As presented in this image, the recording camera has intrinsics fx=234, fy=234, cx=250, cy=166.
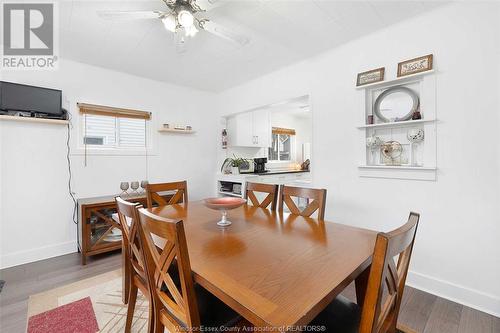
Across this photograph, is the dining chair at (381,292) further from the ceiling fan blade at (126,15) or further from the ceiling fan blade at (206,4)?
the ceiling fan blade at (126,15)

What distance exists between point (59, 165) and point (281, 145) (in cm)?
438

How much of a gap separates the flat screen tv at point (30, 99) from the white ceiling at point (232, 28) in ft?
1.75

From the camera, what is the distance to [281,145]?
232 inches

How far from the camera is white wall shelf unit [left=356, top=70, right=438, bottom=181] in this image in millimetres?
1995

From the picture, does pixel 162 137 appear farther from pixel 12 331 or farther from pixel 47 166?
pixel 12 331

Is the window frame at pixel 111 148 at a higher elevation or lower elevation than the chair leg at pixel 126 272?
higher

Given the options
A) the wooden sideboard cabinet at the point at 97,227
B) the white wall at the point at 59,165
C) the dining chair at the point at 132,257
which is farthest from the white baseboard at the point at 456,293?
the white wall at the point at 59,165

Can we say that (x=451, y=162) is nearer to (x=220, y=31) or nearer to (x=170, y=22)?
(x=220, y=31)

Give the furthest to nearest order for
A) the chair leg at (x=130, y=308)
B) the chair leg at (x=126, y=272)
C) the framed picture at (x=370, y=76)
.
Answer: the framed picture at (x=370, y=76) < the chair leg at (x=126, y=272) < the chair leg at (x=130, y=308)

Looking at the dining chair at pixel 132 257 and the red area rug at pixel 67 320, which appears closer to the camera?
the dining chair at pixel 132 257

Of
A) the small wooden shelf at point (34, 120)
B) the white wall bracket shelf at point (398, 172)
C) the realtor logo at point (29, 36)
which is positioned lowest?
the white wall bracket shelf at point (398, 172)

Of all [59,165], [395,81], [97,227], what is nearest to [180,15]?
[395,81]

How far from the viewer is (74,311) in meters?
1.78

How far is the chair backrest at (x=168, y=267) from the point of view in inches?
35.1
